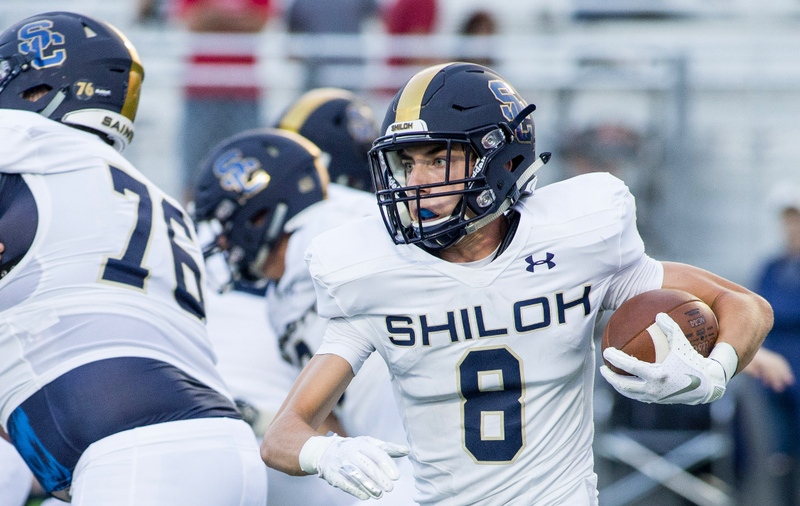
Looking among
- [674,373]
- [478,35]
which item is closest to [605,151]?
[478,35]

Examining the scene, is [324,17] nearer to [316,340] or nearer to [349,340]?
[316,340]

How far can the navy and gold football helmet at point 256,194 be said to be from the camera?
13.9 feet

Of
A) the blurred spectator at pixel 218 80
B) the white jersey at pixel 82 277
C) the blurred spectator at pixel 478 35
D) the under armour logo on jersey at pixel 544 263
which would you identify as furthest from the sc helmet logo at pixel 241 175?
the blurred spectator at pixel 478 35

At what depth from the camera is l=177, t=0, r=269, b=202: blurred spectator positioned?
6.48m

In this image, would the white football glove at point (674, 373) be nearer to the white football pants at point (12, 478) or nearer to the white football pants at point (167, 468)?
the white football pants at point (167, 468)

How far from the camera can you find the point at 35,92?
3.17 metres

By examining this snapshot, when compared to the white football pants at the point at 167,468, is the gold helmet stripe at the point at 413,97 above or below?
above

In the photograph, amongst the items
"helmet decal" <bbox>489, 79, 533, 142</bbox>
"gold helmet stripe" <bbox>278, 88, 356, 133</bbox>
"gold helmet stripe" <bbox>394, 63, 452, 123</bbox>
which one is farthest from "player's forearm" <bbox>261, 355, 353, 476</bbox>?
"gold helmet stripe" <bbox>278, 88, 356, 133</bbox>

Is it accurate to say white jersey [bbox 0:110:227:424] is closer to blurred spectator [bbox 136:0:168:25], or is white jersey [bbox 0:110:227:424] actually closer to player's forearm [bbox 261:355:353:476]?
player's forearm [bbox 261:355:353:476]

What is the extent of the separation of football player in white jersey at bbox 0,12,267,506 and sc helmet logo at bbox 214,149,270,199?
1.11m

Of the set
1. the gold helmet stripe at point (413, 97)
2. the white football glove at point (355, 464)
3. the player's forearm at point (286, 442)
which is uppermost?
the gold helmet stripe at point (413, 97)

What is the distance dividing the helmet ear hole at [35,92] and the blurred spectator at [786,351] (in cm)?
448

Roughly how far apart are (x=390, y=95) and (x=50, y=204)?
401cm

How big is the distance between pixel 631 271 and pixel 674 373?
1.51 ft
